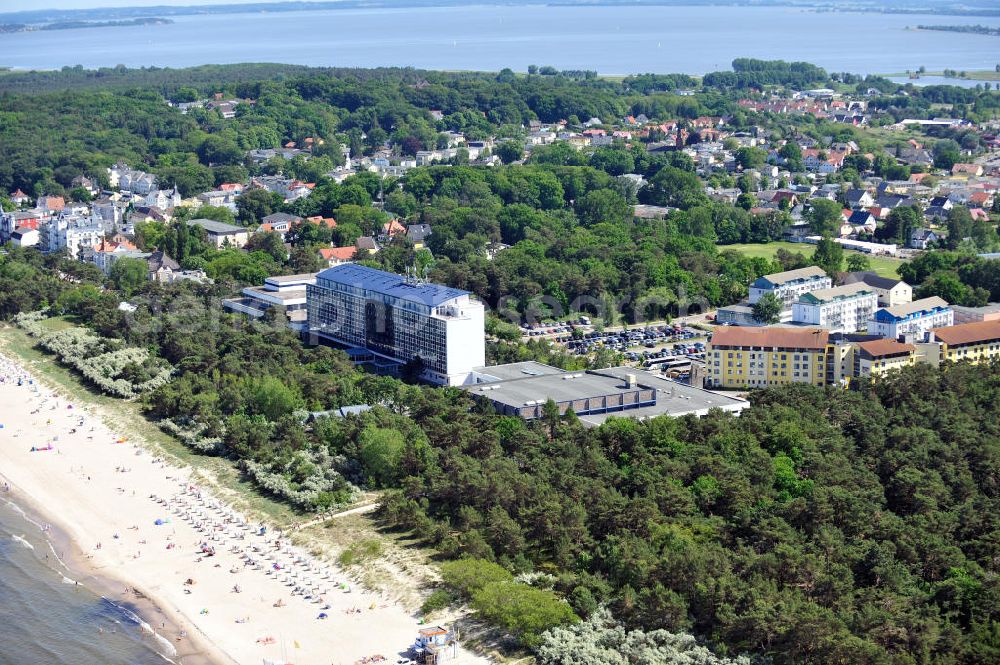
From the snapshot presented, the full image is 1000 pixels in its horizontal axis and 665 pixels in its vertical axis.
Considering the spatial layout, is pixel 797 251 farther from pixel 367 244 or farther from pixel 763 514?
pixel 763 514

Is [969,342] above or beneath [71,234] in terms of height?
beneath

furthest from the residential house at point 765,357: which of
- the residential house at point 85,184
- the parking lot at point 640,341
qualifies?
the residential house at point 85,184

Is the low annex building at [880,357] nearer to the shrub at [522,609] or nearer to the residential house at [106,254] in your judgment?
the shrub at [522,609]

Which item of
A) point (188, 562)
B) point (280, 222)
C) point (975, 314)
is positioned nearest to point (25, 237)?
point (280, 222)

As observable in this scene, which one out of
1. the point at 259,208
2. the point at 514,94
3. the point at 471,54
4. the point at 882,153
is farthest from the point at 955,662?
the point at 471,54

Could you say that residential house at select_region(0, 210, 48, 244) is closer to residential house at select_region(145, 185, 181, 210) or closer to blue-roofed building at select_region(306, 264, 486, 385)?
residential house at select_region(145, 185, 181, 210)

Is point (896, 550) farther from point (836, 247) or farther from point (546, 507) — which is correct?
point (836, 247)

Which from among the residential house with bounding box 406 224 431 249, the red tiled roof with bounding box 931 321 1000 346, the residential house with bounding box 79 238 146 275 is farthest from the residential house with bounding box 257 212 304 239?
the red tiled roof with bounding box 931 321 1000 346
